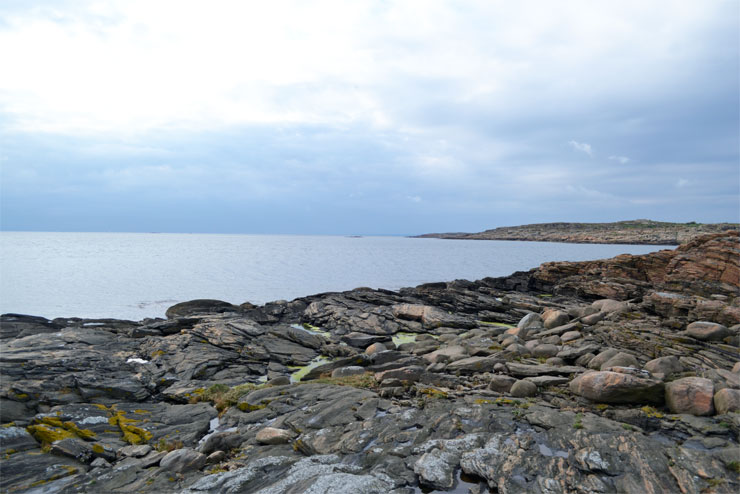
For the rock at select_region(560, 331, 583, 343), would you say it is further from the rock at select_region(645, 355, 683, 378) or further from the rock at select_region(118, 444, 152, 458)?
the rock at select_region(118, 444, 152, 458)

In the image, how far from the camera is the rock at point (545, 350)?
18.0 meters

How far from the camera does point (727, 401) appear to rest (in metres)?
10.7

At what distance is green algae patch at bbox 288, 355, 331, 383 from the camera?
19.6 m

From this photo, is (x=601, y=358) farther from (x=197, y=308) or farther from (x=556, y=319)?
(x=197, y=308)

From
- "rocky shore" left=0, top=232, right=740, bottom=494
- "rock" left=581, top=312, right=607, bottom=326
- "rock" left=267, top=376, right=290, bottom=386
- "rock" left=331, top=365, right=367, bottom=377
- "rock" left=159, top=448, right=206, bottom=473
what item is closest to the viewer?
"rocky shore" left=0, top=232, right=740, bottom=494

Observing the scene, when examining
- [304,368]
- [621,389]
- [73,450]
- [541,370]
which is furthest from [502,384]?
[73,450]

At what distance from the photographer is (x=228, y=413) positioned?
13570 mm

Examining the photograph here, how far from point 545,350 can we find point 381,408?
971 cm

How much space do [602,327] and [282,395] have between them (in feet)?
54.7

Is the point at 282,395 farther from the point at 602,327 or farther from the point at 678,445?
the point at 602,327

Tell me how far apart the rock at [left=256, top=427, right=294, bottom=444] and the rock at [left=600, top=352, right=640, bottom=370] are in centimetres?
1183

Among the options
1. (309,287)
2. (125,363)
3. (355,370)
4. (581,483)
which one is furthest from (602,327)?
(309,287)

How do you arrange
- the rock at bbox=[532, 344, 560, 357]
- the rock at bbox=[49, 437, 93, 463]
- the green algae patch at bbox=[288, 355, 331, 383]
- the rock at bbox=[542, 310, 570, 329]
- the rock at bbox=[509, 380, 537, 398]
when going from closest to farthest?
1. the rock at bbox=[49, 437, 93, 463]
2. the rock at bbox=[509, 380, 537, 398]
3. the rock at bbox=[532, 344, 560, 357]
4. the green algae patch at bbox=[288, 355, 331, 383]
5. the rock at bbox=[542, 310, 570, 329]

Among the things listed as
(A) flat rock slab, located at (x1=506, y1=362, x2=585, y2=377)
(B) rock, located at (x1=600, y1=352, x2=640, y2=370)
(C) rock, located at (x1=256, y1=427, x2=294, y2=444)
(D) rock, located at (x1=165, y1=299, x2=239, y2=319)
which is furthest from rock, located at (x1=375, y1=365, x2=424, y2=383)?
(D) rock, located at (x1=165, y1=299, x2=239, y2=319)
